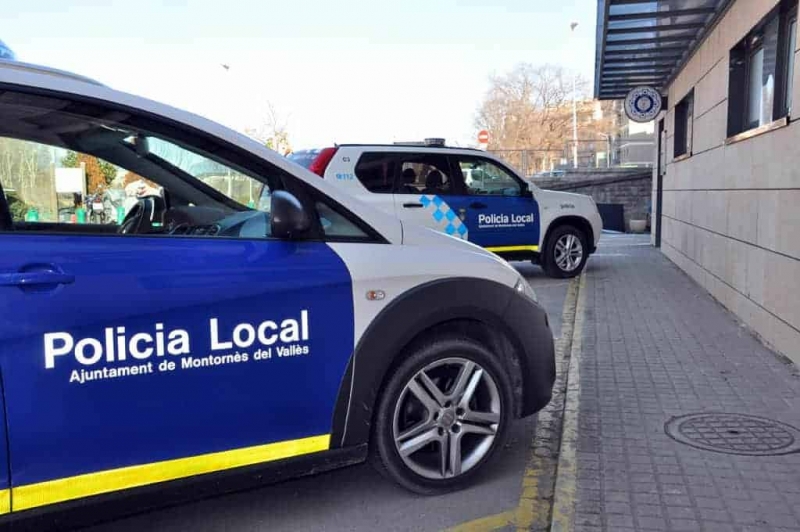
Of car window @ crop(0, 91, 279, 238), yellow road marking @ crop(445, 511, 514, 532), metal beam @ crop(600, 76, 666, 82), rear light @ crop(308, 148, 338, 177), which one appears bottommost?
yellow road marking @ crop(445, 511, 514, 532)

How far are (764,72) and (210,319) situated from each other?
6.71m

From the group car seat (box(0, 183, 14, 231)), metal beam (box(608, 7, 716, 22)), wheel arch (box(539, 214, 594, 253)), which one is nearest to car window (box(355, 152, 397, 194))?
wheel arch (box(539, 214, 594, 253))

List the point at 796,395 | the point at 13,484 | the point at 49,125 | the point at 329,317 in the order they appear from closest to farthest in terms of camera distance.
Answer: the point at 13,484, the point at 49,125, the point at 329,317, the point at 796,395

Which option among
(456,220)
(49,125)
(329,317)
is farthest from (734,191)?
(49,125)

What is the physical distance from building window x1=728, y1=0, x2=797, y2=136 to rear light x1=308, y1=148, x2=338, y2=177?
189 inches

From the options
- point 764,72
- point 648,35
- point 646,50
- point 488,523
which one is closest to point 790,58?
point 764,72

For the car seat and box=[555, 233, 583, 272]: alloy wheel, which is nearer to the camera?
the car seat

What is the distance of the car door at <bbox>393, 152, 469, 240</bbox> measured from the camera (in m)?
9.66

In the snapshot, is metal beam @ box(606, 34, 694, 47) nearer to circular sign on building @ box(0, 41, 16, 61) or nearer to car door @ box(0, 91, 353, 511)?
circular sign on building @ box(0, 41, 16, 61)

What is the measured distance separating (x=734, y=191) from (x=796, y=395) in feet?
10.8

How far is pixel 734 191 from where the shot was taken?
7.66 meters

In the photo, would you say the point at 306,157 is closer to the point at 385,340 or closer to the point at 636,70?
the point at 385,340

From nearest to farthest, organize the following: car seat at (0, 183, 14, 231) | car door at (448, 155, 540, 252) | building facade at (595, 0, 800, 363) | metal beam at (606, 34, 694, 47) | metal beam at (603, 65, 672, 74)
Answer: car seat at (0, 183, 14, 231)
building facade at (595, 0, 800, 363)
car door at (448, 155, 540, 252)
metal beam at (606, 34, 694, 47)
metal beam at (603, 65, 672, 74)

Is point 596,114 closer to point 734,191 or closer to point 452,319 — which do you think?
point 734,191
